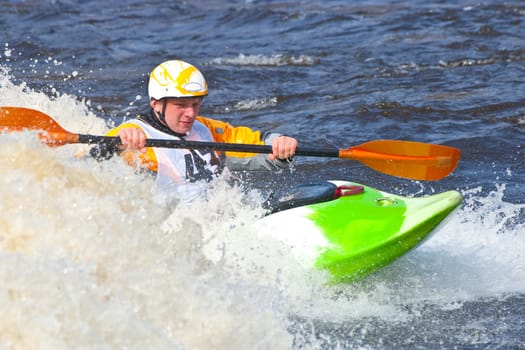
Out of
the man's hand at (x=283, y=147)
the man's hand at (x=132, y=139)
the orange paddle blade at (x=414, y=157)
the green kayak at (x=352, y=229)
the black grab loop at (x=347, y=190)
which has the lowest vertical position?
the green kayak at (x=352, y=229)

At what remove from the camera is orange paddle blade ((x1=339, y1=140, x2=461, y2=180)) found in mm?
6016

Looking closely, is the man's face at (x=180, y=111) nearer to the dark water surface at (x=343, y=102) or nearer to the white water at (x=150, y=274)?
the white water at (x=150, y=274)

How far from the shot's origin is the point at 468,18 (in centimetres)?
1408

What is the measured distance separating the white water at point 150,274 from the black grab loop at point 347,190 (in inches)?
21.1

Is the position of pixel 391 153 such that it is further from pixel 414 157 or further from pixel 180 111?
pixel 180 111

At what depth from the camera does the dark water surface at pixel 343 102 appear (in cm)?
491

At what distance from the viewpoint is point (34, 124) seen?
5.56 m

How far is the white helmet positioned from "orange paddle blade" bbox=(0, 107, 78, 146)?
0.62 meters

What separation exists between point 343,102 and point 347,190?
4722 mm

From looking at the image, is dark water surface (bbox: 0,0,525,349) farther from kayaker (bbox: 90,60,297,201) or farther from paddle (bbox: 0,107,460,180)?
A: kayaker (bbox: 90,60,297,201)

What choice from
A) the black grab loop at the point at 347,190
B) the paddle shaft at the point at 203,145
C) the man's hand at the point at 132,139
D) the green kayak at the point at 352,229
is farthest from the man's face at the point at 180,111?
the black grab loop at the point at 347,190

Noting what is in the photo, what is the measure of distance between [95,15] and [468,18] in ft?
21.9

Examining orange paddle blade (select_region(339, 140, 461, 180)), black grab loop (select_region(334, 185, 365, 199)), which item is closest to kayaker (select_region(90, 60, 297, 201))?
black grab loop (select_region(334, 185, 365, 199))

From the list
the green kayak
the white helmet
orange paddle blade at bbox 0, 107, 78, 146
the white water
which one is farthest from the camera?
the white helmet
